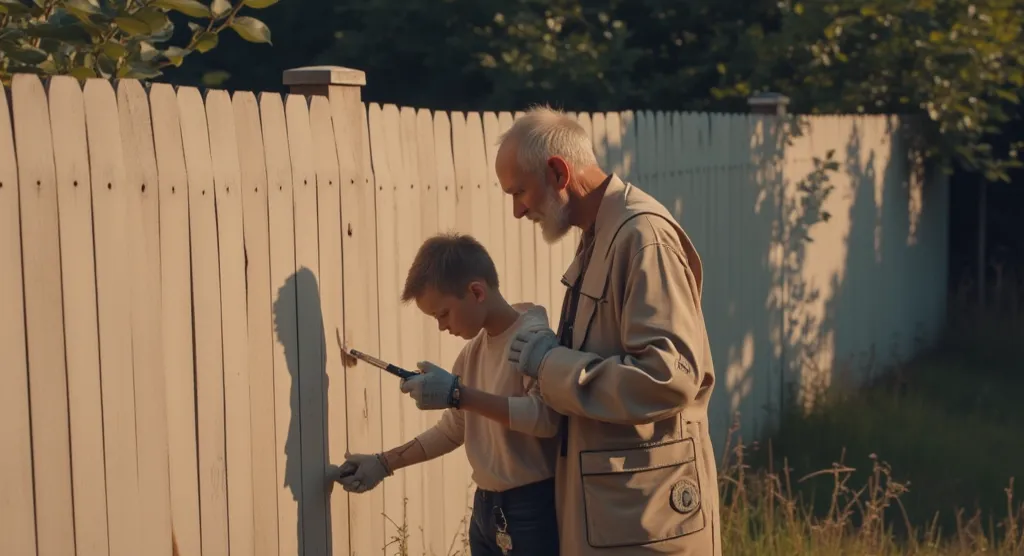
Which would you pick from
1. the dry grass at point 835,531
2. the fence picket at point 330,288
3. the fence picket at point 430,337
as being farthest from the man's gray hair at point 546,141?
the dry grass at point 835,531

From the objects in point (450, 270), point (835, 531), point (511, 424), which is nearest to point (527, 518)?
point (511, 424)

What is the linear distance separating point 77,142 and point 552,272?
278 centimetres

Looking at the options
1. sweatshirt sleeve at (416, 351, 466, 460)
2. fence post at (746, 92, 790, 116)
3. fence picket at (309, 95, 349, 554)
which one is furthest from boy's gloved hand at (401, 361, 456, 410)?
fence post at (746, 92, 790, 116)

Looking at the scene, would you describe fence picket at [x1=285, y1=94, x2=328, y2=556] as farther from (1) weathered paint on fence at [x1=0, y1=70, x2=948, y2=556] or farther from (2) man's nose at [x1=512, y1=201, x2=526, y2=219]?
(2) man's nose at [x1=512, y1=201, x2=526, y2=219]

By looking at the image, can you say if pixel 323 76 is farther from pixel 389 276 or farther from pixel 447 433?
pixel 447 433

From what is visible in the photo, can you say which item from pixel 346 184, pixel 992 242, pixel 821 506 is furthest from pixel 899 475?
pixel 992 242

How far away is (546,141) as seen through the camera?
125 inches

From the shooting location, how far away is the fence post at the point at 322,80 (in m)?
4.05

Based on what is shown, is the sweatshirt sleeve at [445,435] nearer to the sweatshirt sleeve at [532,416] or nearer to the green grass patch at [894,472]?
the sweatshirt sleeve at [532,416]

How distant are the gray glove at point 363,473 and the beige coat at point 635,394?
805mm

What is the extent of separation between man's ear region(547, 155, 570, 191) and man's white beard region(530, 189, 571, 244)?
0.09ft

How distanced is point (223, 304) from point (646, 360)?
1125mm

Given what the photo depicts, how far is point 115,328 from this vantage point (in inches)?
122

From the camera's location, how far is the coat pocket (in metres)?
3.19
